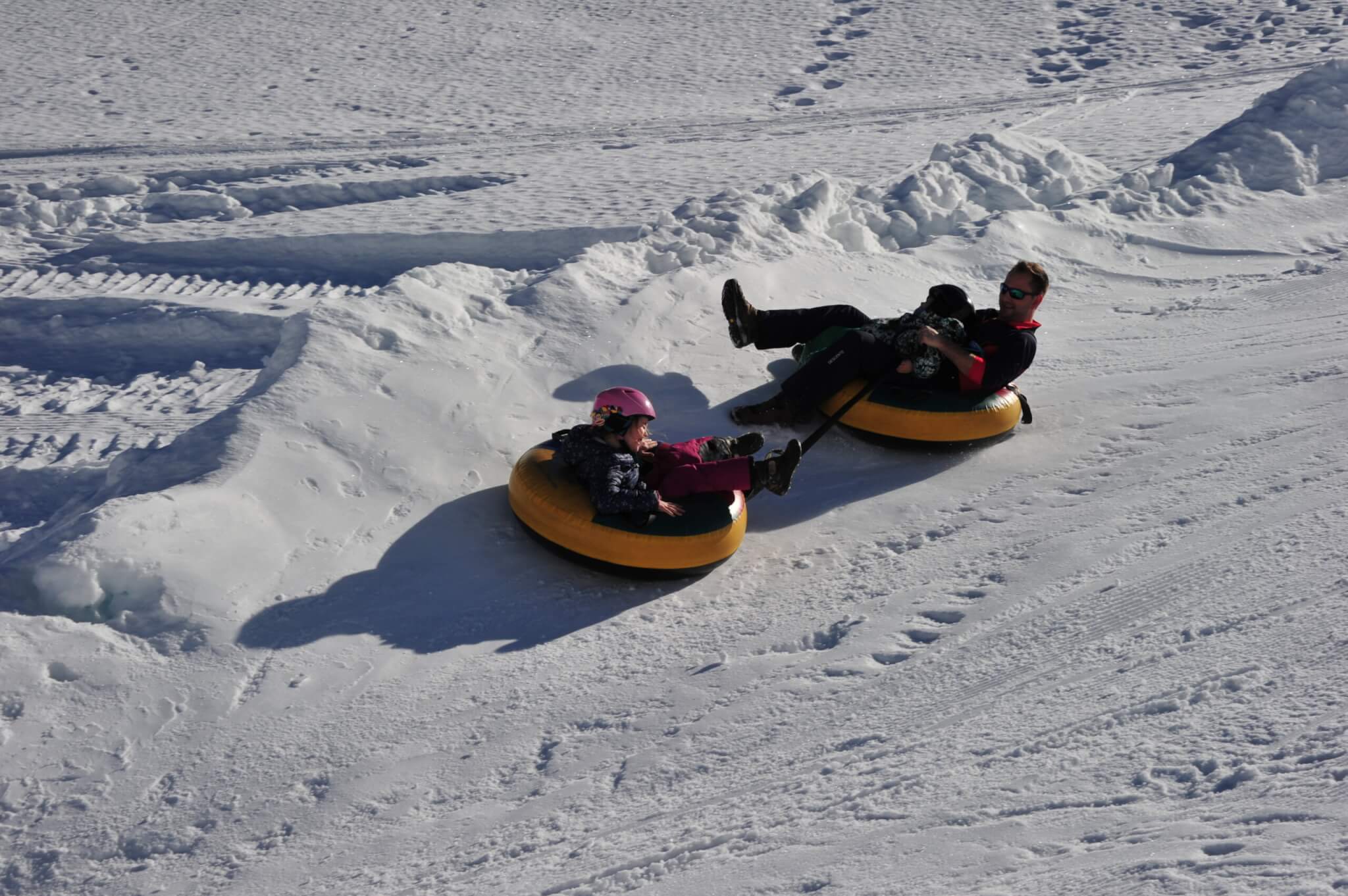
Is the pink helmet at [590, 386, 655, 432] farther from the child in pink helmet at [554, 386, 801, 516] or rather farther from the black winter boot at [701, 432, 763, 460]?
the black winter boot at [701, 432, 763, 460]

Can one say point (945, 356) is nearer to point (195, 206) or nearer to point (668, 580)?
point (668, 580)

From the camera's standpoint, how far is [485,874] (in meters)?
3.71

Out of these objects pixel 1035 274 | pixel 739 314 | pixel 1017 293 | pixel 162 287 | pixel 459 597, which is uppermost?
pixel 1035 274

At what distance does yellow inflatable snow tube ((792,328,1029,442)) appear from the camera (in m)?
5.94

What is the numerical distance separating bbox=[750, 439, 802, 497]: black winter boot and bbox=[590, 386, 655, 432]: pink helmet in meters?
0.54

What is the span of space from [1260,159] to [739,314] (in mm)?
5761

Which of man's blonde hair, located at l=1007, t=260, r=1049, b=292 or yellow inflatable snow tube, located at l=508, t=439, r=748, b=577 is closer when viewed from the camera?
yellow inflatable snow tube, located at l=508, t=439, r=748, b=577

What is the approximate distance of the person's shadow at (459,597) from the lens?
481cm

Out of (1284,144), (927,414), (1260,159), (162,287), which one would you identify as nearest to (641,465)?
(927,414)

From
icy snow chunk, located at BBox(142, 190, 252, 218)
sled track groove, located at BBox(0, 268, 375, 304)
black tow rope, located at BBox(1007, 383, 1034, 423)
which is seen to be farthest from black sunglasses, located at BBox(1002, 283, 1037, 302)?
icy snow chunk, located at BBox(142, 190, 252, 218)

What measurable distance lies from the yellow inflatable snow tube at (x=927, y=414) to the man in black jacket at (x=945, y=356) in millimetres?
72

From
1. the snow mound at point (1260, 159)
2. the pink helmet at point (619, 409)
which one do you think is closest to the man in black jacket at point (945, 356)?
the pink helmet at point (619, 409)

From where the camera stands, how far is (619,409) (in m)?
4.99

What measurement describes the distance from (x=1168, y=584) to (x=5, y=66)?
1521 centimetres
